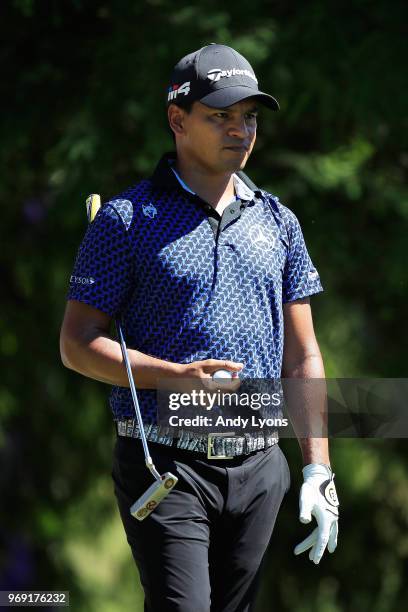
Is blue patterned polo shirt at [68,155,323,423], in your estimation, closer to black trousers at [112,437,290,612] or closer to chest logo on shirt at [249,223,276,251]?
chest logo on shirt at [249,223,276,251]

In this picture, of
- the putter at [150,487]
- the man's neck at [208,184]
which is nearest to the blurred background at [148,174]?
the man's neck at [208,184]

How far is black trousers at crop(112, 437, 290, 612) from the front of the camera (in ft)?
9.74

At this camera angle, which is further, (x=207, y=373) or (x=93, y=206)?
(x=93, y=206)

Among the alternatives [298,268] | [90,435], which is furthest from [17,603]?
[90,435]

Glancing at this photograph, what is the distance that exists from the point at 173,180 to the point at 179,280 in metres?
0.32

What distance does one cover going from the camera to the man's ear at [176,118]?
10.5 ft

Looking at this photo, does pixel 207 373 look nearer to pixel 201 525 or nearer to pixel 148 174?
pixel 201 525

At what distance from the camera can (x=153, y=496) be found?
2.92 metres

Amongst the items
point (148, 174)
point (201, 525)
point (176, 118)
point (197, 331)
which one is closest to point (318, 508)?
point (201, 525)

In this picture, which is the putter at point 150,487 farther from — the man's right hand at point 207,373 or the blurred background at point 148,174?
the blurred background at point 148,174

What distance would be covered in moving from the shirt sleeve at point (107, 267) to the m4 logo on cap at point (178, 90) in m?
0.38

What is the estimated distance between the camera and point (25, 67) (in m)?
6.57

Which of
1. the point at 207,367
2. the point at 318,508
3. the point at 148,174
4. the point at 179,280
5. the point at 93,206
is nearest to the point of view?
the point at 207,367

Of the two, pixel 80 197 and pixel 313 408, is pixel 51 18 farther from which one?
pixel 313 408
